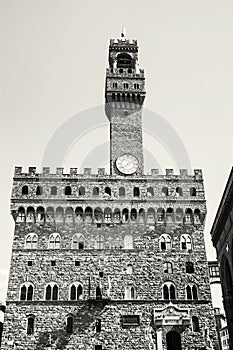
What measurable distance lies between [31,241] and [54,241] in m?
2.18

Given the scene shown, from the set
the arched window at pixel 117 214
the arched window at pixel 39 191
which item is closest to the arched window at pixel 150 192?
the arched window at pixel 117 214

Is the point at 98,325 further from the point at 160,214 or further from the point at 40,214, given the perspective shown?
the point at 160,214

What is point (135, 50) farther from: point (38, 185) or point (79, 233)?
point (79, 233)

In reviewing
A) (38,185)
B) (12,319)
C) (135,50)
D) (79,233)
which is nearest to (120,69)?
(135,50)

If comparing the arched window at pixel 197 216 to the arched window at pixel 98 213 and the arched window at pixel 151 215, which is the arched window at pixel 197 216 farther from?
the arched window at pixel 98 213

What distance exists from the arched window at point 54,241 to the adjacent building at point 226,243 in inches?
573

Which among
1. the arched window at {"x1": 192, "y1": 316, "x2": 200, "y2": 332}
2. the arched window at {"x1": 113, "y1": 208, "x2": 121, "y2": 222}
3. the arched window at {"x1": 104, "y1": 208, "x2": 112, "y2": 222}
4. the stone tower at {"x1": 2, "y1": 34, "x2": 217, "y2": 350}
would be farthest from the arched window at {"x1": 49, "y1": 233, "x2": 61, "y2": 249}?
the arched window at {"x1": 192, "y1": 316, "x2": 200, "y2": 332}

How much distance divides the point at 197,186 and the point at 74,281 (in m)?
15.8

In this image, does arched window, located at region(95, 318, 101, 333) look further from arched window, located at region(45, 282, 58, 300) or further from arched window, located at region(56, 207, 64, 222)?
arched window, located at region(56, 207, 64, 222)

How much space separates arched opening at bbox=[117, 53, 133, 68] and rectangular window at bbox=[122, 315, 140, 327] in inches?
1154

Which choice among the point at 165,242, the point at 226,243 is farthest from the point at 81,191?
the point at 226,243

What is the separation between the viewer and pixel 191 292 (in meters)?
36.3

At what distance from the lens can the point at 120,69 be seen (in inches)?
1857

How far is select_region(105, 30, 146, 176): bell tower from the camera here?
137 feet
